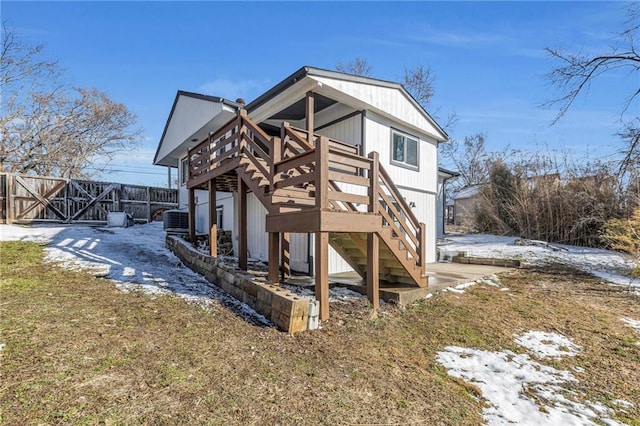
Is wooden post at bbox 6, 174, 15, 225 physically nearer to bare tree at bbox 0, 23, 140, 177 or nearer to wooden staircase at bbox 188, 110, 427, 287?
bare tree at bbox 0, 23, 140, 177

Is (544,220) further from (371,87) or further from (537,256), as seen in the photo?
(371,87)

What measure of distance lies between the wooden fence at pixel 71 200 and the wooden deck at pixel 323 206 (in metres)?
9.86

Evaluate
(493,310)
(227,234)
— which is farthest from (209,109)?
(493,310)

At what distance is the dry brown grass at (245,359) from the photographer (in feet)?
8.24

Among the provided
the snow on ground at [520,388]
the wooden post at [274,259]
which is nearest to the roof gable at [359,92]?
Answer: the wooden post at [274,259]

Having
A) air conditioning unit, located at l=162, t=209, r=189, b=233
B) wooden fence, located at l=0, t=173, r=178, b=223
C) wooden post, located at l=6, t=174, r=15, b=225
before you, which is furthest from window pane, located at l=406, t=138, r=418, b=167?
wooden post, located at l=6, t=174, r=15, b=225

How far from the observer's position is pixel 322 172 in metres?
4.52

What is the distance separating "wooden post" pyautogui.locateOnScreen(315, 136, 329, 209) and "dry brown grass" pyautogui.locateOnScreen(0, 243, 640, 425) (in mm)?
1698

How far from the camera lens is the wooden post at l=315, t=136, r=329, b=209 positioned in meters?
4.51

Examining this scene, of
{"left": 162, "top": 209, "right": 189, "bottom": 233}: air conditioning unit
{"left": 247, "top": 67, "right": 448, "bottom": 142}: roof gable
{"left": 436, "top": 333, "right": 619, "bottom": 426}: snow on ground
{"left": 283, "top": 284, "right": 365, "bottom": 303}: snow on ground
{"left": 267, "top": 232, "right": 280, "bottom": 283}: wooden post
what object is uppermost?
{"left": 247, "top": 67, "right": 448, "bottom": 142}: roof gable

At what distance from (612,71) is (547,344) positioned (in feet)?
47.2

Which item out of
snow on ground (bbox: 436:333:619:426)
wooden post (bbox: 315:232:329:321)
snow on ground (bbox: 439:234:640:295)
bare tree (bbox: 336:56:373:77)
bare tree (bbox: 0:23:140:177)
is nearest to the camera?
snow on ground (bbox: 436:333:619:426)

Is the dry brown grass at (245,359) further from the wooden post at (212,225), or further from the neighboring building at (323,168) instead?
the wooden post at (212,225)

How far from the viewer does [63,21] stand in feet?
30.1
